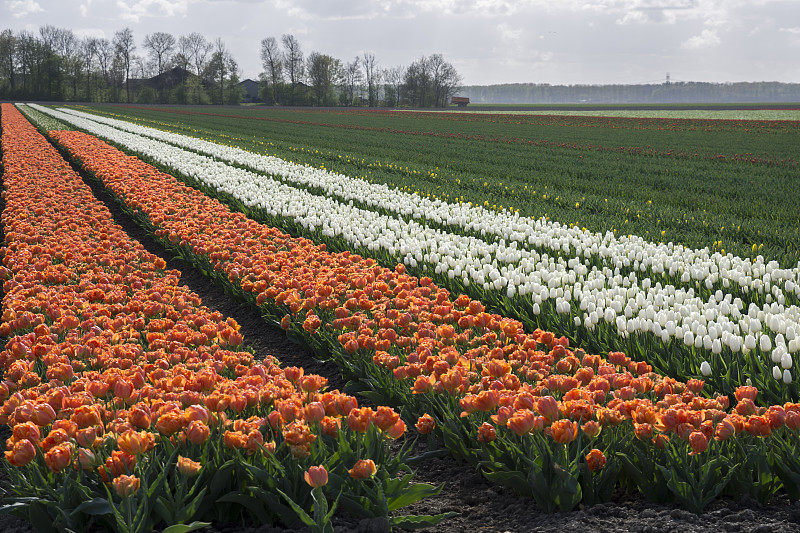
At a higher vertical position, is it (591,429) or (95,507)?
(591,429)

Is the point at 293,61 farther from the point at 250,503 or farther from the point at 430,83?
the point at 250,503

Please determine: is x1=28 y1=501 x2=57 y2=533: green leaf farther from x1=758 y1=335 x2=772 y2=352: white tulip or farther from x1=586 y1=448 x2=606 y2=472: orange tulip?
x1=758 y1=335 x2=772 y2=352: white tulip

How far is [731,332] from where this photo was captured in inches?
193

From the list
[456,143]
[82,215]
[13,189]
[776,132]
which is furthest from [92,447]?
[776,132]

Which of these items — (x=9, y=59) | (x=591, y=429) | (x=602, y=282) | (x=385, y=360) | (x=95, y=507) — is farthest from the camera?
(x=9, y=59)

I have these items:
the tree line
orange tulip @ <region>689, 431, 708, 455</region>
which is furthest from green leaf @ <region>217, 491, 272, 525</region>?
the tree line

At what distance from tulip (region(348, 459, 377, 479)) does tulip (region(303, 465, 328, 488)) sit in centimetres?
21

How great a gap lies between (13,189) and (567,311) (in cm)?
1082

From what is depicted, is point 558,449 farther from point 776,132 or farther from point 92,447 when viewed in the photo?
point 776,132

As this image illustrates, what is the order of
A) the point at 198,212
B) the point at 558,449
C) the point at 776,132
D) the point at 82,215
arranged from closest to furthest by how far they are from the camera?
the point at 558,449, the point at 82,215, the point at 198,212, the point at 776,132

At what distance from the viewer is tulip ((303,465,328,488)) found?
266cm

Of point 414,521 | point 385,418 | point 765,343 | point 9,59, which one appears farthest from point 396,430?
point 9,59

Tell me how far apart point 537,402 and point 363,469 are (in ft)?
3.23

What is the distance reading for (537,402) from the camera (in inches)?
132
